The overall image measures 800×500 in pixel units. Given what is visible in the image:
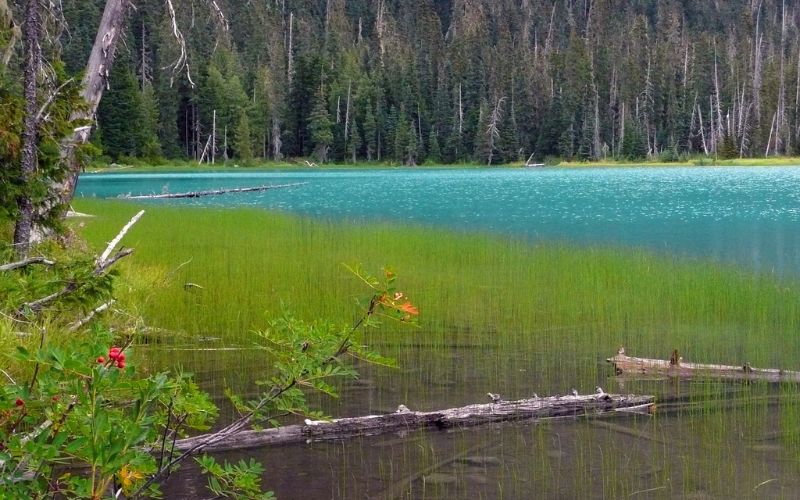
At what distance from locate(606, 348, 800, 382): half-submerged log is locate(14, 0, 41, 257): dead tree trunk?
5615 mm

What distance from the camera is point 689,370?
8.08 m

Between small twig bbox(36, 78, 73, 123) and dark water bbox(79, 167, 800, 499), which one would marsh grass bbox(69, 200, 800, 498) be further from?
small twig bbox(36, 78, 73, 123)

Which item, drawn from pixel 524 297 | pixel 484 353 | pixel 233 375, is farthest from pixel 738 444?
pixel 524 297

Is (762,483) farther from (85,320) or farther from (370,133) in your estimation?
(370,133)

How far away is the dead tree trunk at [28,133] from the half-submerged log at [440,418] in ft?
11.9

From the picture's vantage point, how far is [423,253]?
1722 cm

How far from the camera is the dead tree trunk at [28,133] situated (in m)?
8.32

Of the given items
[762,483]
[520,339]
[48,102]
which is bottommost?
[762,483]

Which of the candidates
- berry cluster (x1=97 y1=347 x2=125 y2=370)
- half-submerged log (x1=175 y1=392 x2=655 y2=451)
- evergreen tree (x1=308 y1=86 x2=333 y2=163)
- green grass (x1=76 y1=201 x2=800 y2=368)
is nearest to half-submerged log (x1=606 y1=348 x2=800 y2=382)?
green grass (x1=76 y1=201 x2=800 y2=368)

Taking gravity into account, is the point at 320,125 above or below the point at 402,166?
above

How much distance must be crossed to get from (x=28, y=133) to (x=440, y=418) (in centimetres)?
473

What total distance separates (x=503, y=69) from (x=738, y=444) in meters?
93.2

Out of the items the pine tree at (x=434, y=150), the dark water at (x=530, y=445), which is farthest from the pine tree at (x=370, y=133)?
the dark water at (x=530, y=445)

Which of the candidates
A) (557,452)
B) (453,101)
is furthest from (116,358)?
(453,101)
